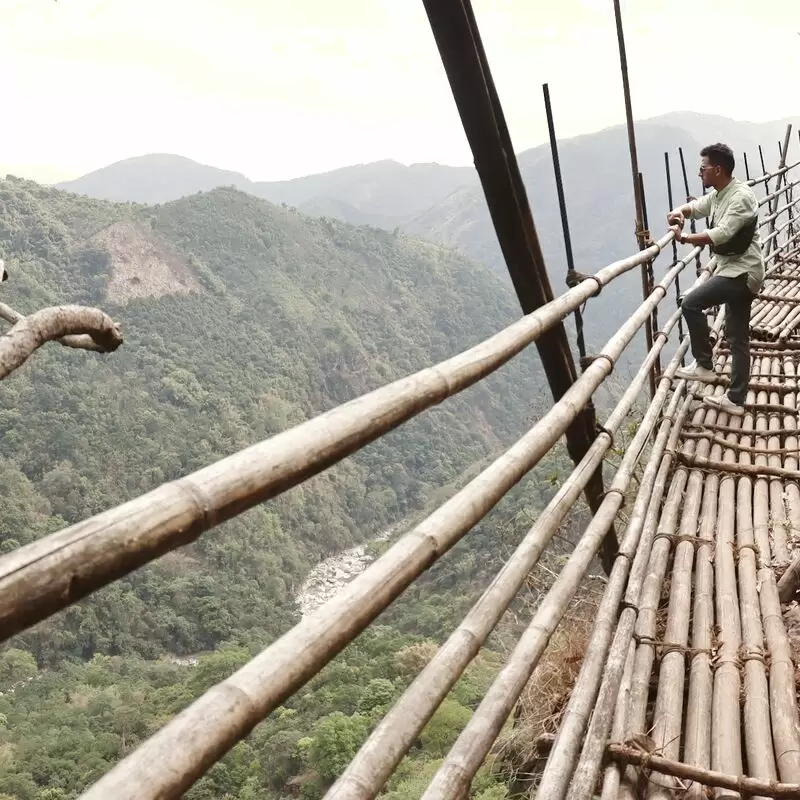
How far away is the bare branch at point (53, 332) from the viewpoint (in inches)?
43.4

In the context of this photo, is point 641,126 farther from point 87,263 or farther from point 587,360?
point 587,360

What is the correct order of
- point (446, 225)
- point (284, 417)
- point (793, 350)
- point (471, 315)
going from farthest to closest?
point (446, 225) < point (471, 315) < point (284, 417) < point (793, 350)

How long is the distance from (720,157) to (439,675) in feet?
8.55

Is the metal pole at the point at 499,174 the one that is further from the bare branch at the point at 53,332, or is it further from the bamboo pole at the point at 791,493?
the bare branch at the point at 53,332

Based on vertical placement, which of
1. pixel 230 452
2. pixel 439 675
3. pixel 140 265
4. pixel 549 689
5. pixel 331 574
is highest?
pixel 140 265

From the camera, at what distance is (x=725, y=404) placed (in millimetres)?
3068

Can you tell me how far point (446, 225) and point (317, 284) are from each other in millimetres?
60451

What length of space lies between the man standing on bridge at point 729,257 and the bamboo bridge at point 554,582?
1.20 feet

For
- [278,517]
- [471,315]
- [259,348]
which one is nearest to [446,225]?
[471,315]

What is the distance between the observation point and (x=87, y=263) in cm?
4894

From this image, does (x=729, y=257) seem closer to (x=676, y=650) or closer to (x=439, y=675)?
(x=676, y=650)

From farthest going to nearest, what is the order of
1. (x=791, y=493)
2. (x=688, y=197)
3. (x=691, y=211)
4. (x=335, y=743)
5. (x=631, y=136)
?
(x=335, y=743) → (x=688, y=197) → (x=631, y=136) → (x=691, y=211) → (x=791, y=493)

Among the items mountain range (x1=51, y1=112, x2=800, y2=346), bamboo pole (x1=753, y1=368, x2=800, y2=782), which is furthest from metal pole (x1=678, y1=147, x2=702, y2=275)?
mountain range (x1=51, y1=112, x2=800, y2=346)

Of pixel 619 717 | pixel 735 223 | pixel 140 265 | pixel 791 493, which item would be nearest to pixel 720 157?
pixel 735 223
